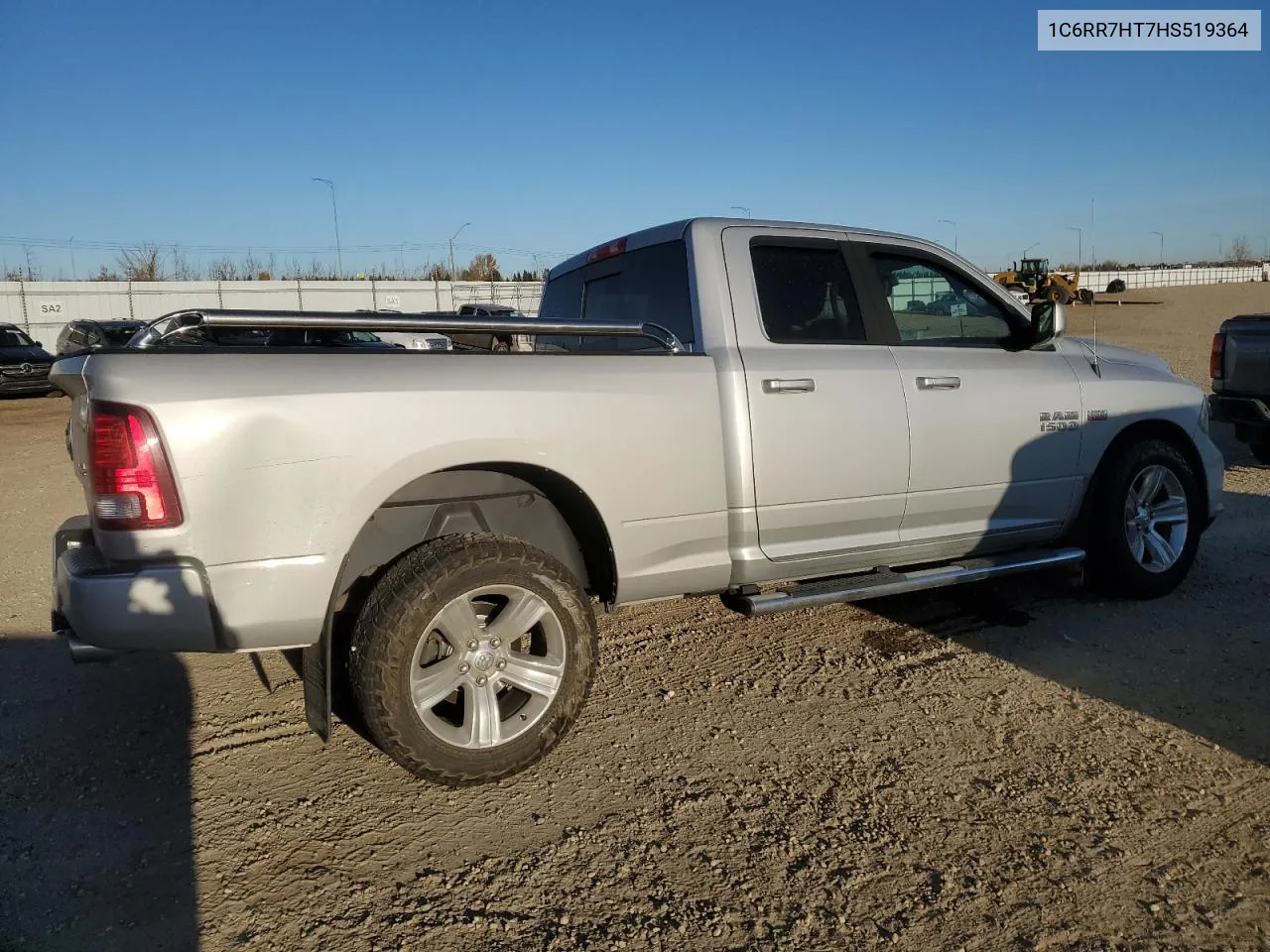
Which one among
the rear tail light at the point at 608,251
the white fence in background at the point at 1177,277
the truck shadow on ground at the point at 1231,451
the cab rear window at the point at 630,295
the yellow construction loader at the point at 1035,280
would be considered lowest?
the truck shadow on ground at the point at 1231,451

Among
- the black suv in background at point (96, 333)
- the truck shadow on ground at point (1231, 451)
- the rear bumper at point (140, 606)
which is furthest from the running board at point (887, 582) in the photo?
the black suv in background at point (96, 333)

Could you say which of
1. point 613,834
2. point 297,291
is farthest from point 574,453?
point 297,291

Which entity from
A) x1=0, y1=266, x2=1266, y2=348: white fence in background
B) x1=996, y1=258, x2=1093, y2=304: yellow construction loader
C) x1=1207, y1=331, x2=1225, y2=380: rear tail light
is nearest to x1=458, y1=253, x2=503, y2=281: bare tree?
x1=0, y1=266, x2=1266, y2=348: white fence in background

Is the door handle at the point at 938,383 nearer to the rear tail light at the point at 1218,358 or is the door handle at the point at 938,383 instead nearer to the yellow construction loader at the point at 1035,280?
the rear tail light at the point at 1218,358

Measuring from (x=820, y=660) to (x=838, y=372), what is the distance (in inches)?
54.9

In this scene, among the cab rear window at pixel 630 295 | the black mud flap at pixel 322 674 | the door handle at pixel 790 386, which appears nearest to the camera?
the black mud flap at pixel 322 674

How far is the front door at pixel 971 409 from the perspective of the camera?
4324mm

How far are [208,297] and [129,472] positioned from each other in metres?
39.0

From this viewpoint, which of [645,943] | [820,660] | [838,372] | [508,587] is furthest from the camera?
[820,660]

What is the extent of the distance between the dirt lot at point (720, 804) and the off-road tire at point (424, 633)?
153 mm

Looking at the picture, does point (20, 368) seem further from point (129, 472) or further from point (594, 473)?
point (594, 473)

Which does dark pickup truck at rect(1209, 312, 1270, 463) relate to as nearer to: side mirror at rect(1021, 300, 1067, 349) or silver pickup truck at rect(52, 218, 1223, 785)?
silver pickup truck at rect(52, 218, 1223, 785)

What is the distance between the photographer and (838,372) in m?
4.05

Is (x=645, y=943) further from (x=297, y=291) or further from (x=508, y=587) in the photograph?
(x=297, y=291)
